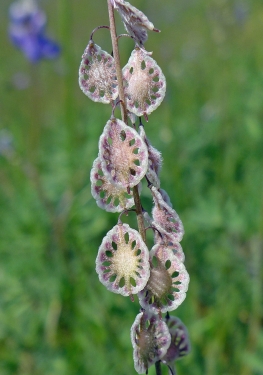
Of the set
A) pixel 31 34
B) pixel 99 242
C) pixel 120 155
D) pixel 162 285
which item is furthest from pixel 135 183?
pixel 31 34

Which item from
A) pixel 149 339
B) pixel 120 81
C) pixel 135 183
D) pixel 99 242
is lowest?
pixel 149 339

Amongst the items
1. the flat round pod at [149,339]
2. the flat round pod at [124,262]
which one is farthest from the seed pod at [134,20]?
the flat round pod at [149,339]

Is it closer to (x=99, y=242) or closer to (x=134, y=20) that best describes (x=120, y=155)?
(x=134, y=20)

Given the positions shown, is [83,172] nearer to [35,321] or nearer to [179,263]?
[35,321]

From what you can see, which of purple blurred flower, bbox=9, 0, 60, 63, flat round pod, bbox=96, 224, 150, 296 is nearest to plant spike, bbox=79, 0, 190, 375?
flat round pod, bbox=96, 224, 150, 296

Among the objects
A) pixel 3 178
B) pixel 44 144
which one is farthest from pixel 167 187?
pixel 3 178

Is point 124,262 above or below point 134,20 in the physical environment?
below

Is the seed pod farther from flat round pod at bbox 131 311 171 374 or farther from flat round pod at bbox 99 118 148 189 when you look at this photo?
flat round pod at bbox 131 311 171 374
